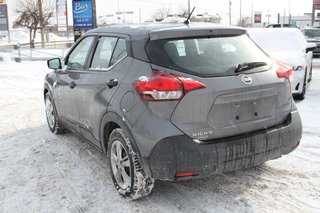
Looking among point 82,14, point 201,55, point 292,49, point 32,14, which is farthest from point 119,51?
point 32,14

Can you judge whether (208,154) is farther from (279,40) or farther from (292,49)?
(279,40)

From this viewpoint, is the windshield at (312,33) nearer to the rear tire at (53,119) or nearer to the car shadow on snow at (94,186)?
the rear tire at (53,119)

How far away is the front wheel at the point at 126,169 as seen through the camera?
3.41m

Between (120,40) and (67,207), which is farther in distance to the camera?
(120,40)

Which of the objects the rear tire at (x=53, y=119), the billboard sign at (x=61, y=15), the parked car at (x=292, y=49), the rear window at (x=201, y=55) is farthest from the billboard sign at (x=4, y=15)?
the rear window at (x=201, y=55)

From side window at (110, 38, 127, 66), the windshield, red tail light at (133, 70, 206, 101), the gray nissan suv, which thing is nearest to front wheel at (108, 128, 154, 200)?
the gray nissan suv

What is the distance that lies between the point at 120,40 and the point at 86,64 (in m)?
0.77

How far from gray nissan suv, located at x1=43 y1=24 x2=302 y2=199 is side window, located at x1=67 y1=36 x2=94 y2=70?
0.61 m

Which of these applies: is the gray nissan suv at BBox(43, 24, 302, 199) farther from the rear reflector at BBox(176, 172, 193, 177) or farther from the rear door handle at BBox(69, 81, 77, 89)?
the rear door handle at BBox(69, 81, 77, 89)

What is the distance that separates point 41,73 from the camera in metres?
14.8

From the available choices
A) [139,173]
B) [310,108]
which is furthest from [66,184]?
[310,108]

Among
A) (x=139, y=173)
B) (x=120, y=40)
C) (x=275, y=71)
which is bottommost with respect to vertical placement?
(x=139, y=173)

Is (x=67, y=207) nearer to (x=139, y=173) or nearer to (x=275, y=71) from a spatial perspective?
(x=139, y=173)

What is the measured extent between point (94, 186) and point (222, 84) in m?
1.78
